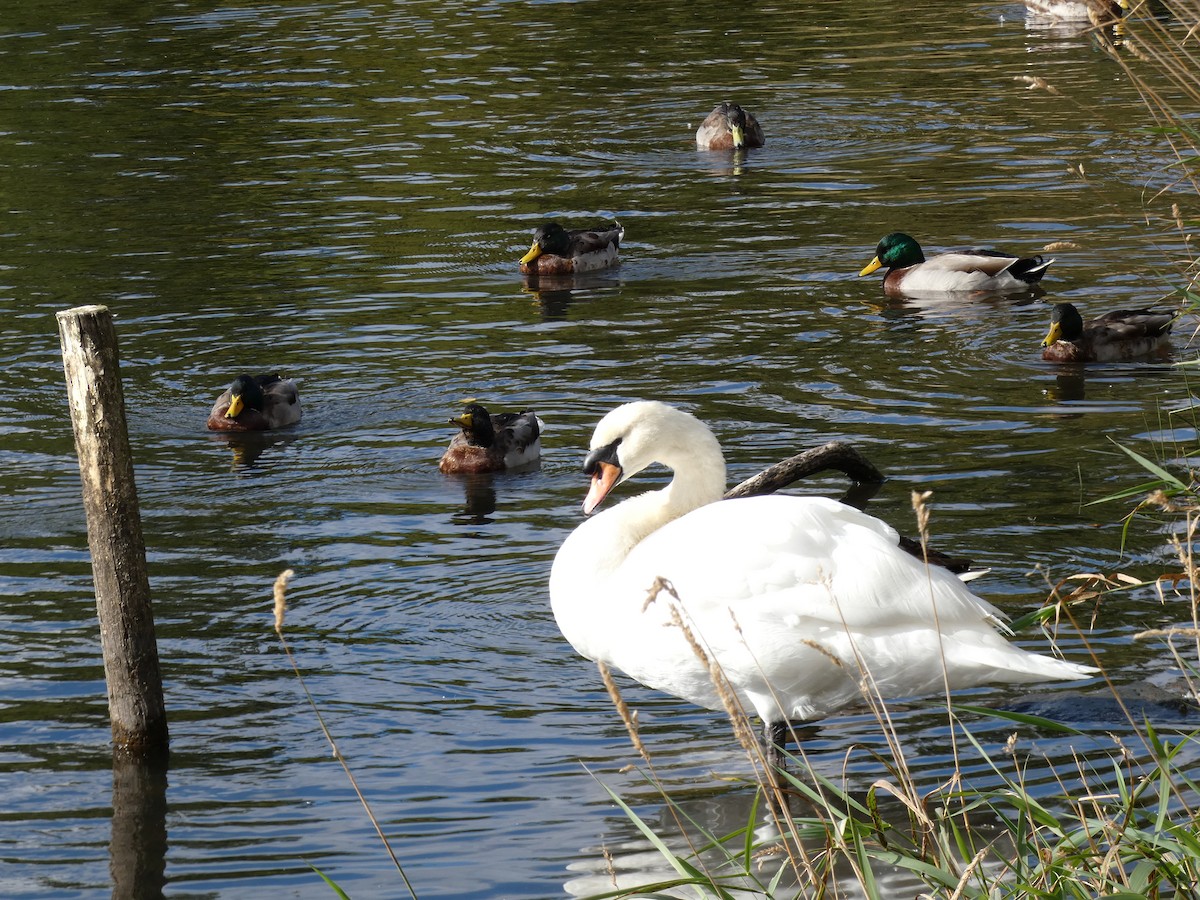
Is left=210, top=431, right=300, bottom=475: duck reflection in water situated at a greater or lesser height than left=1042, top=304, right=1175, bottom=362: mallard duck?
lesser

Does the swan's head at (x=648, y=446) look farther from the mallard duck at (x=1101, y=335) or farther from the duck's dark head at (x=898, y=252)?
the duck's dark head at (x=898, y=252)

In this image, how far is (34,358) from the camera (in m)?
14.8

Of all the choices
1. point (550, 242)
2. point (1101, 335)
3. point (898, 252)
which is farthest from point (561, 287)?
point (1101, 335)

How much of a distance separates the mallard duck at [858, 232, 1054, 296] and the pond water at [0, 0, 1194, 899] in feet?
0.66

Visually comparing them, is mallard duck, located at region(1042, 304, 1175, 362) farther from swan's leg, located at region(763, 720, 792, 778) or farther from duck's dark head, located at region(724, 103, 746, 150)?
duck's dark head, located at region(724, 103, 746, 150)

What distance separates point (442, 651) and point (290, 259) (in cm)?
1005

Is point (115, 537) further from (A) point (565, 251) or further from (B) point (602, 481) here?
(A) point (565, 251)

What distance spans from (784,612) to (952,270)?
9934mm

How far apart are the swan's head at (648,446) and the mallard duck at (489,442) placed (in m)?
4.26

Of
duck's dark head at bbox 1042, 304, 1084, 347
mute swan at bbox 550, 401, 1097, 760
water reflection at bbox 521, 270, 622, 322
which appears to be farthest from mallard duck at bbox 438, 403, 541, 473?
mute swan at bbox 550, 401, 1097, 760

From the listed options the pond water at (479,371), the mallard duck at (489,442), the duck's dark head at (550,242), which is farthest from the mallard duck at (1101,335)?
the duck's dark head at (550,242)

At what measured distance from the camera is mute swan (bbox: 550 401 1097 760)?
258 inches

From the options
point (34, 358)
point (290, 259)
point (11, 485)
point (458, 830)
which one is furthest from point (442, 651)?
point (290, 259)

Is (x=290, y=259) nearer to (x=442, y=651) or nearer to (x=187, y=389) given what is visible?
(x=187, y=389)
